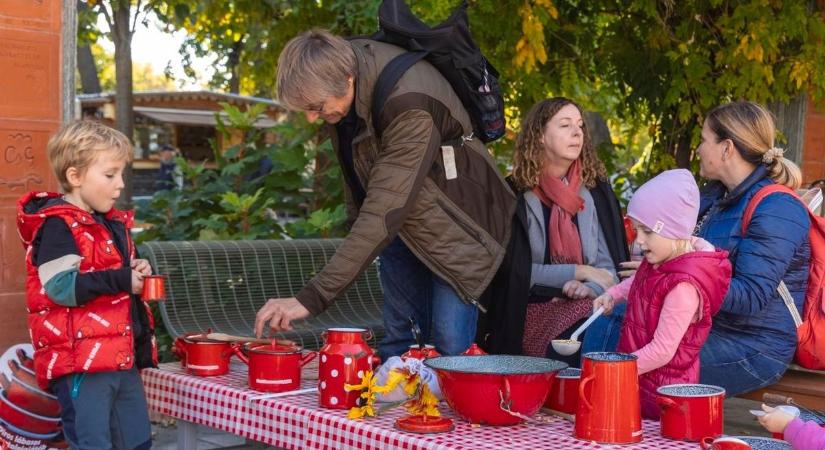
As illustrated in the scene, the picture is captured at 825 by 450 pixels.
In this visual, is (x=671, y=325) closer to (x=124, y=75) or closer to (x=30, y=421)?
(x=30, y=421)

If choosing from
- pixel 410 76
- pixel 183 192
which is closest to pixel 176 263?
pixel 183 192

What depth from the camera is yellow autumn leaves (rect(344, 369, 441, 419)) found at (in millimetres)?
2932

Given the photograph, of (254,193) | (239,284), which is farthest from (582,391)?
(254,193)

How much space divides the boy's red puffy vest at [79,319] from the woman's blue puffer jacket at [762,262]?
6.28ft

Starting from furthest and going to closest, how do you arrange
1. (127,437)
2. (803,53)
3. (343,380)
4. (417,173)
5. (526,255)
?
(803,53), (526,255), (127,437), (417,173), (343,380)

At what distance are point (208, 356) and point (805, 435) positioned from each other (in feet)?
6.31

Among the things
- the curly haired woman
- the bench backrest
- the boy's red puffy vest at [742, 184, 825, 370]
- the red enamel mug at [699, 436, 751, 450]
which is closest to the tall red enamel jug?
the red enamel mug at [699, 436, 751, 450]

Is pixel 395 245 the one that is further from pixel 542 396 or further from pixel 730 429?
pixel 730 429

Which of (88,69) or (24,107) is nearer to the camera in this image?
(24,107)

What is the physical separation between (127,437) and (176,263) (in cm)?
173

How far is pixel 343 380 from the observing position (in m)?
3.17

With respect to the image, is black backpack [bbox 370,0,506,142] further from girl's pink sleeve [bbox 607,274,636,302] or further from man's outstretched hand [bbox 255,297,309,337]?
girl's pink sleeve [bbox 607,274,636,302]

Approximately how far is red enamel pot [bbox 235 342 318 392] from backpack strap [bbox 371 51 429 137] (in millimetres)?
737

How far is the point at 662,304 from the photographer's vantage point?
10.2 feet
